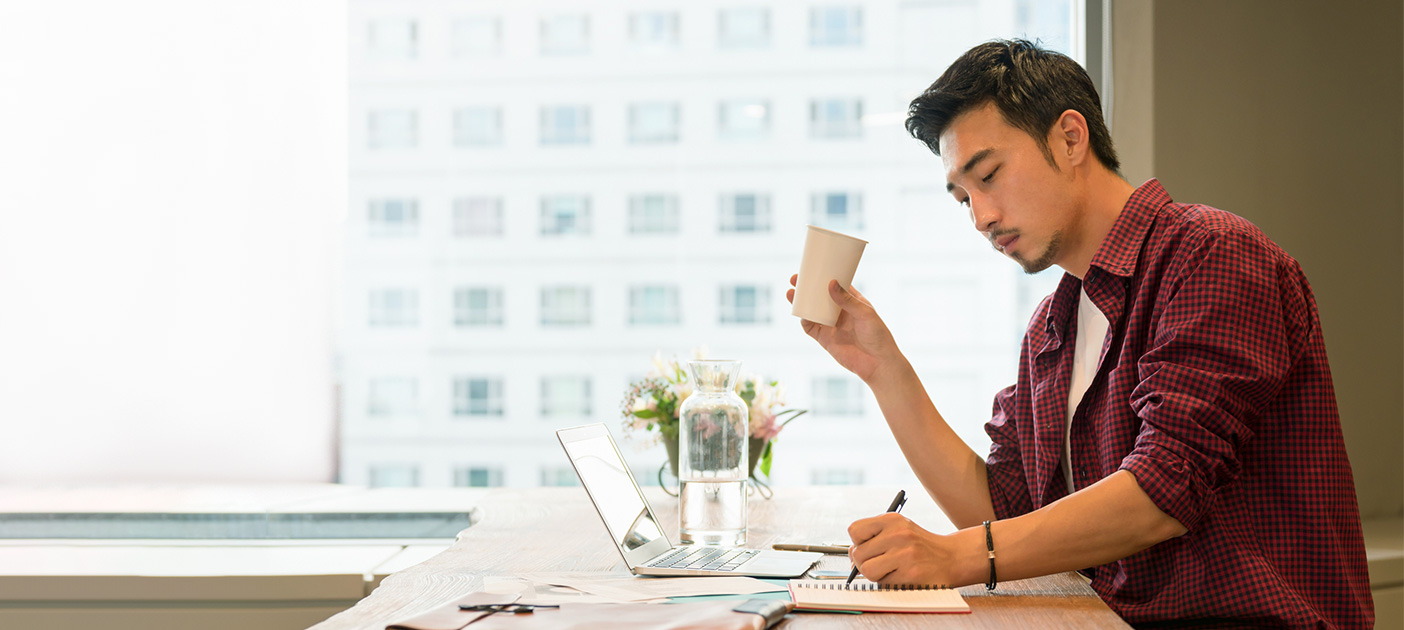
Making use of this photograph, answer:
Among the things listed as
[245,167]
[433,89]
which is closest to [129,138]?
[245,167]

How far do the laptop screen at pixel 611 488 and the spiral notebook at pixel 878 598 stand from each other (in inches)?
9.4

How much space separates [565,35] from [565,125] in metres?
0.25

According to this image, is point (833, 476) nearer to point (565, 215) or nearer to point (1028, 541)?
point (565, 215)

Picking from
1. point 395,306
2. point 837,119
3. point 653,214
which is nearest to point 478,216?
point 395,306

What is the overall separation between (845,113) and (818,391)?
0.75 meters

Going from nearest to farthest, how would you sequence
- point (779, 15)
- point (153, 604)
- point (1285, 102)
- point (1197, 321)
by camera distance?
point (1197, 321), point (153, 604), point (1285, 102), point (779, 15)

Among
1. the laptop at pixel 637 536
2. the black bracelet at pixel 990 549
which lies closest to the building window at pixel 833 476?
the laptop at pixel 637 536

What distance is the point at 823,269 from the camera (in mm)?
1233

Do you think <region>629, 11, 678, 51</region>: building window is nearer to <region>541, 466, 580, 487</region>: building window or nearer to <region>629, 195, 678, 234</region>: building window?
<region>629, 195, 678, 234</region>: building window

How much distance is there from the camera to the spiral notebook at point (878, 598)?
3.00 feet

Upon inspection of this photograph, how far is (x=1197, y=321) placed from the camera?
3.37 feet

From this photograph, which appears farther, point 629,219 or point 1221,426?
point 629,219

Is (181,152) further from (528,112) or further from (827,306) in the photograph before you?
(827,306)

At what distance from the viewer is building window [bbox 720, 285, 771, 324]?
2564mm
